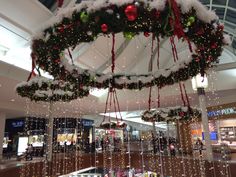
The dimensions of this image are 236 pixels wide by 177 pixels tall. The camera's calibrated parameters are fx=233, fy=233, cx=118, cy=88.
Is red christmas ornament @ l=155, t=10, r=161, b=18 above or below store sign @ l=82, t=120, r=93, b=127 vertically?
below

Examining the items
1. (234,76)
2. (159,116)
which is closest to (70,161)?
(159,116)

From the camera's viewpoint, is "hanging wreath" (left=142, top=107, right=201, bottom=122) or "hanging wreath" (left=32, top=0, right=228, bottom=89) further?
"hanging wreath" (left=142, top=107, right=201, bottom=122)

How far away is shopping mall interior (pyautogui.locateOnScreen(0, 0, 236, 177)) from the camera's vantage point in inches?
92.4

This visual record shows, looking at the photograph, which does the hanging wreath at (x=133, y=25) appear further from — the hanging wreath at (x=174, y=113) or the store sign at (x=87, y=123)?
the store sign at (x=87, y=123)

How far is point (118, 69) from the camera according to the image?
11234mm

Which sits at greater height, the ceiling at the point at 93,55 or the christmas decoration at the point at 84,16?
the ceiling at the point at 93,55

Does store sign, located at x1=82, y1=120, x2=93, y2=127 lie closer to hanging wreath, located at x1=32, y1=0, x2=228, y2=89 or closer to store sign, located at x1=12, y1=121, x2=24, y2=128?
store sign, located at x1=12, y1=121, x2=24, y2=128

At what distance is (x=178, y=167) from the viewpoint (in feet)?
25.2

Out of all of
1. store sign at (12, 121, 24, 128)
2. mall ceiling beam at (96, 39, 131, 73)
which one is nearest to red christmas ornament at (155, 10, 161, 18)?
mall ceiling beam at (96, 39, 131, 73)

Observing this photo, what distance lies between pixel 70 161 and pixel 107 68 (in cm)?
453

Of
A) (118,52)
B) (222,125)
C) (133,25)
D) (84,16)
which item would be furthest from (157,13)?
(222,125)

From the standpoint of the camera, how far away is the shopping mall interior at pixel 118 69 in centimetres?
235

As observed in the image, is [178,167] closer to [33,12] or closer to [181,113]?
[181,113]

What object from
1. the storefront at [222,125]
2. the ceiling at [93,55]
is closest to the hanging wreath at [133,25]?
the ceiling at [93,55]
